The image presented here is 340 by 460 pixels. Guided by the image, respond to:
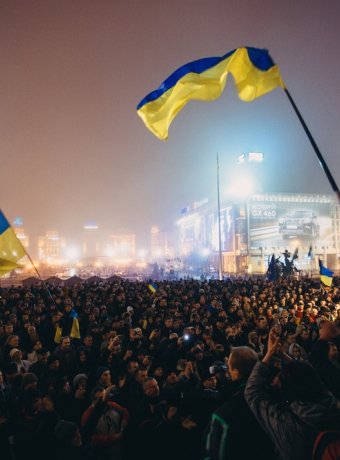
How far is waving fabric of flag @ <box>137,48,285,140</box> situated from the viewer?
597cm

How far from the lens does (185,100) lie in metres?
6.98

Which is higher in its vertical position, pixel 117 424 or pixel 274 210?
pixel 274 210

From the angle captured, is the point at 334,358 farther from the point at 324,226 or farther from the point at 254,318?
the point at 324,226

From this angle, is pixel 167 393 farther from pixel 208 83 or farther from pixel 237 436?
pixel 208 83

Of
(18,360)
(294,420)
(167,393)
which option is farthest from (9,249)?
(294,420)

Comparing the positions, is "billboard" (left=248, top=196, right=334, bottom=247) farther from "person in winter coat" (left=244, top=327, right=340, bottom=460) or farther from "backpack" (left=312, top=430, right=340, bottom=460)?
"backpack" (left=312, top=430, right=340, bottom=460)

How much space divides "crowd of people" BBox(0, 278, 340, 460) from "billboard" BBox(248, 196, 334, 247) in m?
56.5

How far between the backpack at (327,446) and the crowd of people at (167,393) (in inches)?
7.8

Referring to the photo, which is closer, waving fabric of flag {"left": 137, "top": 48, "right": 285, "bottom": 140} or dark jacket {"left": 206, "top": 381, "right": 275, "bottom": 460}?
dark jacket {"left": 206, "top": 381, "right": 275, "bottom": 460}

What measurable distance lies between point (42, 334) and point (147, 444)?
5.83m

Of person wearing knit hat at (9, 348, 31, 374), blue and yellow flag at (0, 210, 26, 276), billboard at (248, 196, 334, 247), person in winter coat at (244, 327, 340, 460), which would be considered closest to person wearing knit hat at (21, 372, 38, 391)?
person wearing knit hat at (9, 348, 31, 374)

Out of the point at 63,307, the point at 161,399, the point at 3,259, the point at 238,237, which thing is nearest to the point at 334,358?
the point at 161,399

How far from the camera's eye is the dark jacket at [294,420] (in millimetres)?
2119

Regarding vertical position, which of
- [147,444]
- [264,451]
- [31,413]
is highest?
[264,451]
